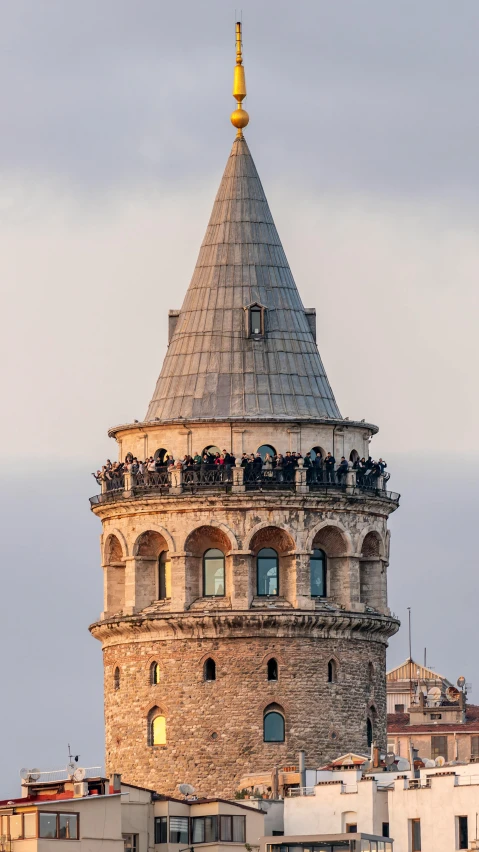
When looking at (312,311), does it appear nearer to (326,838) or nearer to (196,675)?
(196,675)

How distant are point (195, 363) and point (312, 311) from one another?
4.65 m

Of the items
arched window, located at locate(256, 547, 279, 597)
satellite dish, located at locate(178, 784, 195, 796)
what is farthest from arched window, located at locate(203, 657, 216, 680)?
satellite dish, located at locate(178, 784, 195, 796)

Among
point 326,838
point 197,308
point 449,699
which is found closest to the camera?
point 326,838

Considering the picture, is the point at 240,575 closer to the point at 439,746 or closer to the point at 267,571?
the point at 267,571

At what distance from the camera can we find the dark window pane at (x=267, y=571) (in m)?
118

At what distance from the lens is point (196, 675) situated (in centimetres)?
11712

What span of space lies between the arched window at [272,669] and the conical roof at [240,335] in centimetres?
767

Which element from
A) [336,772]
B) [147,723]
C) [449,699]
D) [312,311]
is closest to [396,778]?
[336,772]

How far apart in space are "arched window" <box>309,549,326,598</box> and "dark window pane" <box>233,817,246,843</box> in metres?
12.3

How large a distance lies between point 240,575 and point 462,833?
1374cm

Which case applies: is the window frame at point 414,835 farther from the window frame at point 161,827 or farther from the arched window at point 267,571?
the arched window at point 267,571

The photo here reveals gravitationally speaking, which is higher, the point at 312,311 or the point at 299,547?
the point at 312,311

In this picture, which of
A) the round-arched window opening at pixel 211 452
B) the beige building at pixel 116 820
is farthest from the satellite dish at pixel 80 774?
the round-arched window opening at pixel 211 452

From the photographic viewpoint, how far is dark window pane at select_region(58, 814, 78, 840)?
103312 mm
